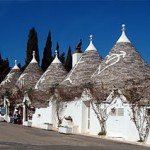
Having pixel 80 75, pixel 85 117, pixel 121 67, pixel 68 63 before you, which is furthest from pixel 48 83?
pixel 68 63

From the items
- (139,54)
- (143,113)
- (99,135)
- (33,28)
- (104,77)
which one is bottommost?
(99,135)

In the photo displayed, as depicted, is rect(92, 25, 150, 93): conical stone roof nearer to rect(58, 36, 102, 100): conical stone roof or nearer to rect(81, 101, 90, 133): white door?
rect(58, 36, 102, 100): conical stone roof

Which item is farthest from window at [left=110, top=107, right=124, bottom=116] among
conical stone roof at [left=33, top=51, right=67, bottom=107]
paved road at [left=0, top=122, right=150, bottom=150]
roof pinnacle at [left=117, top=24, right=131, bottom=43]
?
conical stone roof at [left=33, top=51, right=67, bottom=107]

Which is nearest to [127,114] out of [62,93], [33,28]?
[62,93]

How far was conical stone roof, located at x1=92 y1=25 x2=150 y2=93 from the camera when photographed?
22.8m

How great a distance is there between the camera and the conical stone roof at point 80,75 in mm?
25781

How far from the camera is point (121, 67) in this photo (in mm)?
23250

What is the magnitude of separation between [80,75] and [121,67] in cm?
440

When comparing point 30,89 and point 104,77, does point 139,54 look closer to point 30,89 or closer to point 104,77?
point 104,77

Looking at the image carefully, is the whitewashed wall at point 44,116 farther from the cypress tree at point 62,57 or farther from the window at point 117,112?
the cypress tree at point 62,57

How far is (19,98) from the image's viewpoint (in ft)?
114

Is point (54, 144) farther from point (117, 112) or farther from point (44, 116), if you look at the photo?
point (44, 116)

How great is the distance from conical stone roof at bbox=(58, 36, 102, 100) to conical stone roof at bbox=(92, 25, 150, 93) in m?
1.59

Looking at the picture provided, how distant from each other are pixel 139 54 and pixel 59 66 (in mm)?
9492
